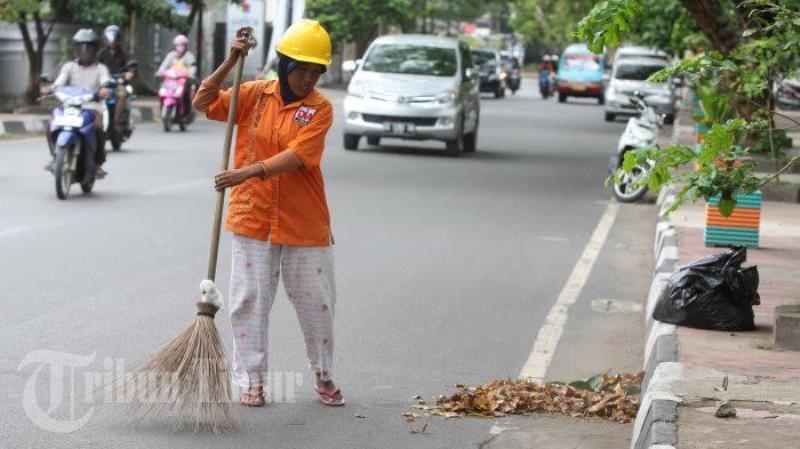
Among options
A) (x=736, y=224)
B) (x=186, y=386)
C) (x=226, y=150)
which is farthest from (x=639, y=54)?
(x=186, y=386)

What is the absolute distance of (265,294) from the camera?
6730 millimetres

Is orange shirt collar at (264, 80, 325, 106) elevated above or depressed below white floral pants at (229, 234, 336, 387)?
above

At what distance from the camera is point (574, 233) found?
14203mm

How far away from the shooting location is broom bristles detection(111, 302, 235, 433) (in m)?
6.31

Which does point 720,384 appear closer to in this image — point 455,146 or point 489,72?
point 455,146

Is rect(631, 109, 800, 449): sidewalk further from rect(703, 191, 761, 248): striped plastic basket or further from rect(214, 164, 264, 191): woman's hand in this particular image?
rect(214, 164, 264, 191): woman's hand

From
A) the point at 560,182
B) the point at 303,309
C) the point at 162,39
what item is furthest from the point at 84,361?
the point at 162,39

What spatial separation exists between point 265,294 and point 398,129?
15.9 m

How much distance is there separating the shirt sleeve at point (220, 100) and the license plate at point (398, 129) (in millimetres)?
15726

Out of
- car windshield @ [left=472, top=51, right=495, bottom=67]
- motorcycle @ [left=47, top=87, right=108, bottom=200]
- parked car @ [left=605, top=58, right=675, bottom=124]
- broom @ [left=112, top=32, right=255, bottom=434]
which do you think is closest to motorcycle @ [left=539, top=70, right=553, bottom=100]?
car windshield @ [left=472, top=51, right=495, bottom=67]

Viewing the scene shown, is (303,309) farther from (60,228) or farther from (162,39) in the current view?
(162,39)

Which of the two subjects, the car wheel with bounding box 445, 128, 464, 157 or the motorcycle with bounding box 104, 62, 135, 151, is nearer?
the motorcycle with bounding box 104, 62, 135, 151

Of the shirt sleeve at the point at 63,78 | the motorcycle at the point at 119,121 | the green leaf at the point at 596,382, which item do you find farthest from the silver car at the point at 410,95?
the green leaf at the point at 596,382

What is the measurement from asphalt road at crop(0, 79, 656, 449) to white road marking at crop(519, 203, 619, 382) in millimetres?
63
